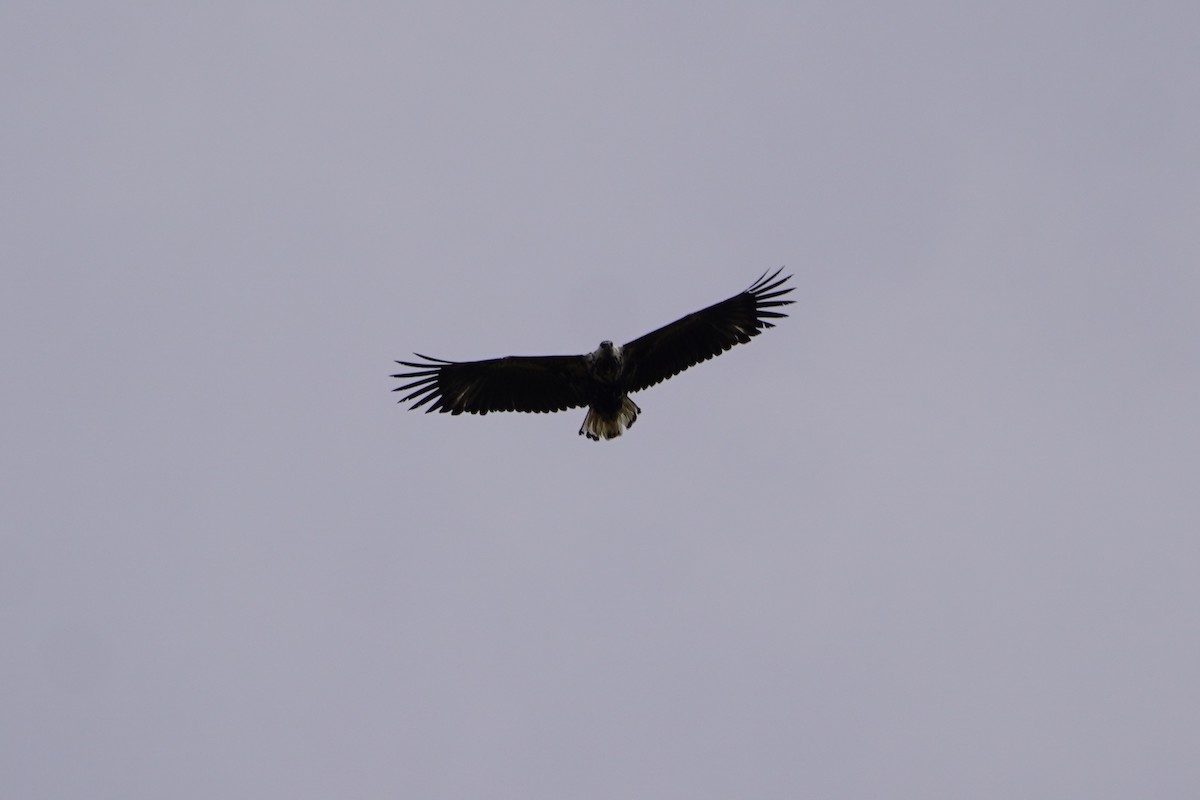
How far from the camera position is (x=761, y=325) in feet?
105

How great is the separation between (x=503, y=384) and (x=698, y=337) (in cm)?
261

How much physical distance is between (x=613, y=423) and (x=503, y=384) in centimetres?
152

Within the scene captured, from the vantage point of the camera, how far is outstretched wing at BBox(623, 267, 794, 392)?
31.8 m

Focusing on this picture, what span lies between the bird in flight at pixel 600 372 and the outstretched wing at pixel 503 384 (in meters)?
0.01

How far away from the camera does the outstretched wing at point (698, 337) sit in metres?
31.8

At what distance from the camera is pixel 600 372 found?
31797 millimetres

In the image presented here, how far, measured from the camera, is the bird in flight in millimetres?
31797

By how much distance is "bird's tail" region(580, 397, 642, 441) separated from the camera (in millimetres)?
32219

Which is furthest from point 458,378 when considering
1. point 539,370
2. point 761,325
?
point 761,325

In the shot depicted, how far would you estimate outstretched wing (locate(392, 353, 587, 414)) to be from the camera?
32.0m

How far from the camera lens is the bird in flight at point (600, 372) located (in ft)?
104

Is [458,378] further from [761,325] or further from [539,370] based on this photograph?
[761,325]

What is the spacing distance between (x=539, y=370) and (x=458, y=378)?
105 centimetres

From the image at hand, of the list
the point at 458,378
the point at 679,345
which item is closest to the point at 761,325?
the point at 679,345
